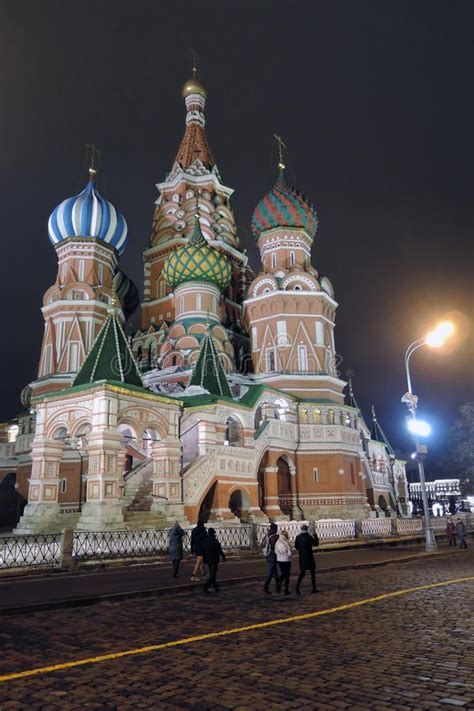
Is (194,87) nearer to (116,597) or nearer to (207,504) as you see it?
(207,504)

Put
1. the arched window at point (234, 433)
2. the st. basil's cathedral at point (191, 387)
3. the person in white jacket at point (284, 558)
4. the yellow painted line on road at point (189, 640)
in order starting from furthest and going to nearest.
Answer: the arched window at point (234, 433)
the st. basil's cathedral at point (191, 387)
the person in white jacket at point (284, 558)
the yellow painted line on road at point (189, 640)

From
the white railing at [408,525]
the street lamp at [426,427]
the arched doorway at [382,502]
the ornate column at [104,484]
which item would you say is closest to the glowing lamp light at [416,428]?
the street lamp at [426,427]

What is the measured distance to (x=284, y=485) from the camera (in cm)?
3148

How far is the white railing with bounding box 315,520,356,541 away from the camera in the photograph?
21.4m

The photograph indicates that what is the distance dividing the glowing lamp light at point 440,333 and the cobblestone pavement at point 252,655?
10.4m

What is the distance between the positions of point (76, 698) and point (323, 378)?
1154 inches

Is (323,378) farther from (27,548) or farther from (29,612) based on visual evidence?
(29,612)

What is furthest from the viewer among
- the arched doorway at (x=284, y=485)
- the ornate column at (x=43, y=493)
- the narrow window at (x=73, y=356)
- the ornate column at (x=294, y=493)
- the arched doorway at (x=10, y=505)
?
the narrow window at (x=73, y=356)

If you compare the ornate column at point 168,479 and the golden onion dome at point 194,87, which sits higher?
the golden onion dome at point 194,87

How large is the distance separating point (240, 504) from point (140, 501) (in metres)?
6.34

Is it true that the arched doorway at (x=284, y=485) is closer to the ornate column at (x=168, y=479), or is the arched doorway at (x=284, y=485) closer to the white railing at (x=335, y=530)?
the white railing at (x=335, y=530)

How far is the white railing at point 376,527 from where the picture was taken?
23.6 meters

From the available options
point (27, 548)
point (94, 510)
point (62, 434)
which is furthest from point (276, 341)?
point (27, 548)

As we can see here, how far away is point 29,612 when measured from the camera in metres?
8.73
